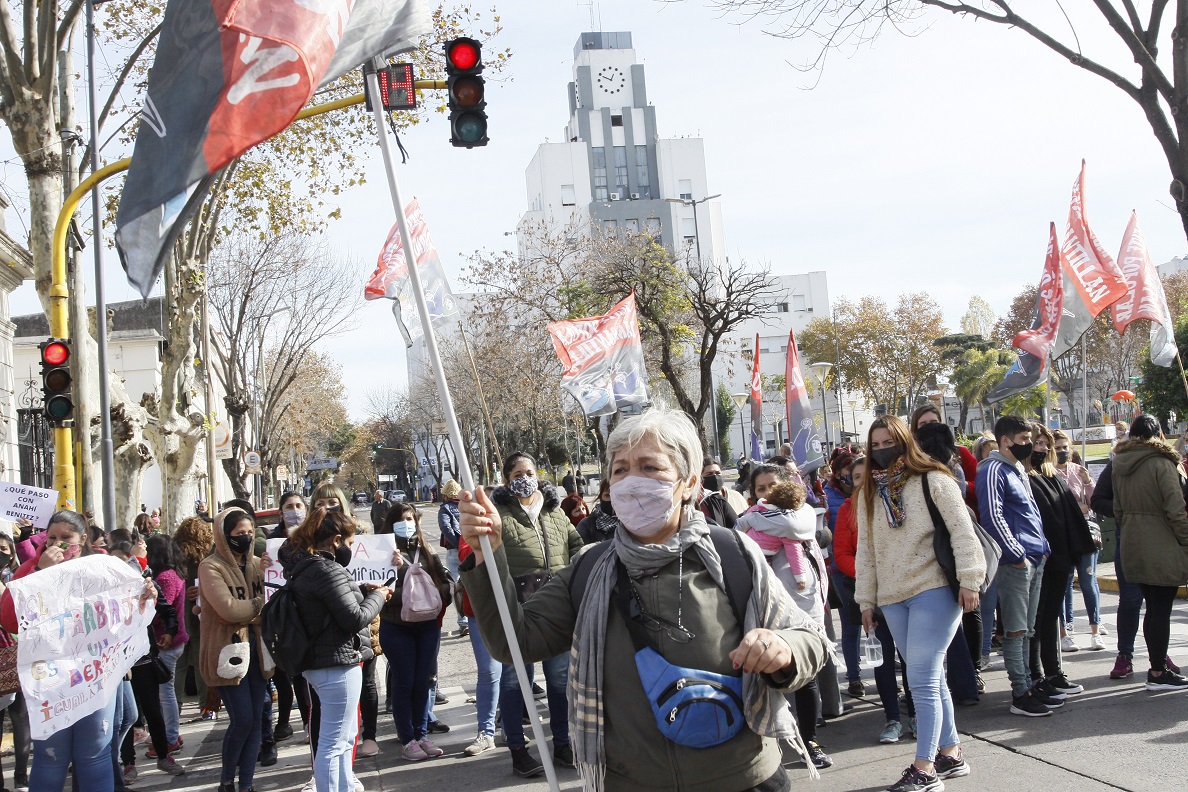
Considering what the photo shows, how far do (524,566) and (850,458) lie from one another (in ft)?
9.54

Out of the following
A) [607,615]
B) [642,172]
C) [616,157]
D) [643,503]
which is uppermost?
[616,157]

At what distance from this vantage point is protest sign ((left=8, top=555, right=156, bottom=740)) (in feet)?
17.8

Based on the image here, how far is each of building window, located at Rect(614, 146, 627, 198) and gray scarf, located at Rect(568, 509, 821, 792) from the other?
91088mm

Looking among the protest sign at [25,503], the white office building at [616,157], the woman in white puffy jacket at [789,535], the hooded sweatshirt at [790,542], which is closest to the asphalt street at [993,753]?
the woman in white puffy jacket at [789,535]

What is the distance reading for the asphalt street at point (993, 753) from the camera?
19.2 ft

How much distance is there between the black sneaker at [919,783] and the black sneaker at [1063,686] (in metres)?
2.21

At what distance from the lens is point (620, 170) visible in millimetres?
92875

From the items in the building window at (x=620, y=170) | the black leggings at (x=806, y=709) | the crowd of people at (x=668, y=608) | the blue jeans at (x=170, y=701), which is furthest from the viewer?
the building window at (x=620, y=170)

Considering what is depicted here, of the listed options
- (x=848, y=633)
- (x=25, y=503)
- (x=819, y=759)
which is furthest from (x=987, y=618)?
(x=25, y=503)

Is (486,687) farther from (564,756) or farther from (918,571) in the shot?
(918,571)

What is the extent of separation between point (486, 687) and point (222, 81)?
501 centimetres

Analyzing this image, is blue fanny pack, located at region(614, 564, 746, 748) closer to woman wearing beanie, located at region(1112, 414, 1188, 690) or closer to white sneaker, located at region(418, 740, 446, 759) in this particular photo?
white sneaker, located at region(418, 740, 446, 759)

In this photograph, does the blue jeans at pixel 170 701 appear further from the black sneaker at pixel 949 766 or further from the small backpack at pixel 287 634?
the black sneaker at pixel 949 766

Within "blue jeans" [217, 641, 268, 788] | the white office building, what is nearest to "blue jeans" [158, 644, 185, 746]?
"blue jeans" [217, 641, 268, 788]
